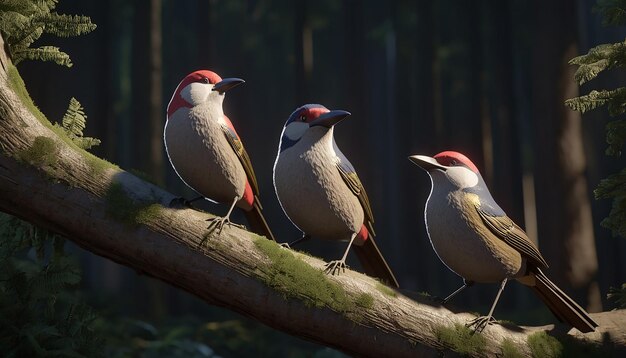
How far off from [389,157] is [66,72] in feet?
57.1

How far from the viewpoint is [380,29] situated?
797 inches

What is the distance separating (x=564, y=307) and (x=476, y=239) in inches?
32.7

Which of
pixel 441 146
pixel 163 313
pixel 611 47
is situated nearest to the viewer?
pixel 611 47

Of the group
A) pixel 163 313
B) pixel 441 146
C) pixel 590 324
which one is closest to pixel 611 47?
pixel 590 324

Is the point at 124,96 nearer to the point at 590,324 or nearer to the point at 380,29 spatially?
the point at 380,29

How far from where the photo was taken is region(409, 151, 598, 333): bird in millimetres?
4832

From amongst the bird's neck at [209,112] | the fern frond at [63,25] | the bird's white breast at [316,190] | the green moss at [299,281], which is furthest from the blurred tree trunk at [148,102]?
the green moss at [299,281]

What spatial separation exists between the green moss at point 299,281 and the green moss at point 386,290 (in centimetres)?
19

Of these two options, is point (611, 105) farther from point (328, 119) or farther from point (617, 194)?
point (328, 119)

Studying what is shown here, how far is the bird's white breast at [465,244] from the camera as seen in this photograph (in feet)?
15.8

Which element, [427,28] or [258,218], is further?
[427,28]

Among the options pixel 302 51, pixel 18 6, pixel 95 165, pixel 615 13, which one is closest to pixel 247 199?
pixel 95 165

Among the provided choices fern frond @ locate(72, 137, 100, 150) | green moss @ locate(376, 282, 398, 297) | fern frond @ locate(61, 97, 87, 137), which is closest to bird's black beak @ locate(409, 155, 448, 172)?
green moss @ locate(376, 282, 398, 297)

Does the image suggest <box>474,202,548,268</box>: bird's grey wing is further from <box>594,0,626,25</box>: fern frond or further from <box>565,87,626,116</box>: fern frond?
<box>594,0,626,25</box>: fern frond
